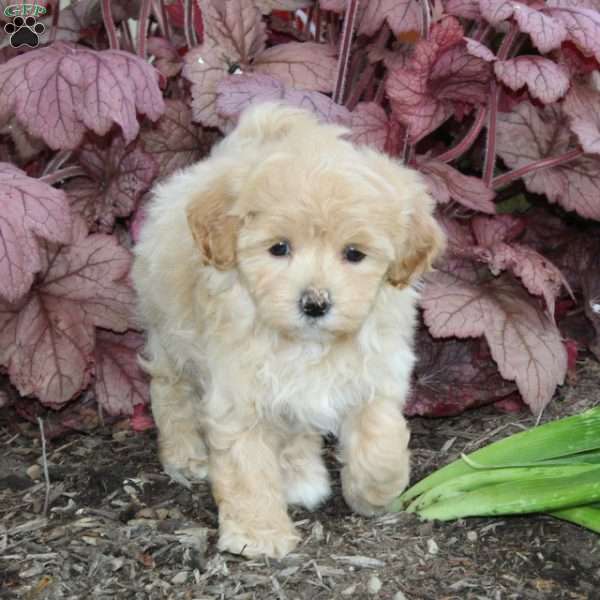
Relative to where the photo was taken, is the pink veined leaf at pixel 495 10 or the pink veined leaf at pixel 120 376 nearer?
the pink veined leaf at pixel 495 10

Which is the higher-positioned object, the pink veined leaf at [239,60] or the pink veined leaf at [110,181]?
the pink veined leaf at [239,60]

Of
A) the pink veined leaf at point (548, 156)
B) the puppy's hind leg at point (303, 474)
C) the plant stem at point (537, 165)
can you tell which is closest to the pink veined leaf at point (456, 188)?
the plant stem at point (537, 165)

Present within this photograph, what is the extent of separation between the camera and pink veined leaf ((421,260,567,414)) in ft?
Answer: 13.4

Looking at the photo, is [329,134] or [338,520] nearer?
[329,134]

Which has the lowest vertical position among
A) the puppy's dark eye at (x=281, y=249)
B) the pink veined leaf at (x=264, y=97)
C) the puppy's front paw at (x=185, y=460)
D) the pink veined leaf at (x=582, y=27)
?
the puppy's front paw at (x=185, y=460)

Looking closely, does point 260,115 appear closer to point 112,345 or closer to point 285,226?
point 285,226

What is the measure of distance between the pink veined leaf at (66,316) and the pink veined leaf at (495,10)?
158 cm

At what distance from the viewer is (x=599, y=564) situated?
3.33 meters

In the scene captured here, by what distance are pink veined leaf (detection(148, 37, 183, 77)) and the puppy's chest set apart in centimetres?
167

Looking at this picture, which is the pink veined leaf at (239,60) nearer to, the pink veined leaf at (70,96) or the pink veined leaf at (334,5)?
the pink veined leaf at (334,5)

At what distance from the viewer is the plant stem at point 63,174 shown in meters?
4.16

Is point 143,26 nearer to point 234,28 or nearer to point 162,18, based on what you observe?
point 234,28

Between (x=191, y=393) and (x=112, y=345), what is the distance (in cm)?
50

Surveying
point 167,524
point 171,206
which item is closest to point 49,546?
point 167,524
